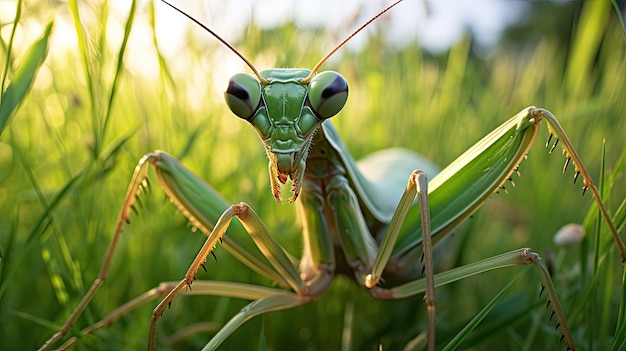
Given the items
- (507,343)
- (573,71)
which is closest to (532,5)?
(573,71)

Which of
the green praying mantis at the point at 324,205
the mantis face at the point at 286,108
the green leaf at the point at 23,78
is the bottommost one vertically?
the green praying mantis at the point at 324,205

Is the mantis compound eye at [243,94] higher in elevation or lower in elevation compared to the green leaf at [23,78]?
lower

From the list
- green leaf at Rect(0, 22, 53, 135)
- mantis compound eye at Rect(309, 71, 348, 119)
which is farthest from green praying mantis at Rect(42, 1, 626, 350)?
green leaf at Rect(0, 22, 53, 135)

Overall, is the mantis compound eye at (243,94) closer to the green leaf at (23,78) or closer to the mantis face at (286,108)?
the mantis face at (286,108)

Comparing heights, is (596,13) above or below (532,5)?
below

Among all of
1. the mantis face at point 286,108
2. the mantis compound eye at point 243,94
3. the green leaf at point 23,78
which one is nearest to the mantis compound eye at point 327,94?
the mantis face at point 286,108

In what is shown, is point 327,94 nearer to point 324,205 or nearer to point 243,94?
point 243,94

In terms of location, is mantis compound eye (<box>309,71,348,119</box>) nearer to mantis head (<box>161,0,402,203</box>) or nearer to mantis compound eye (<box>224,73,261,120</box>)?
mantis head (<box>161,0,402,203</box>)

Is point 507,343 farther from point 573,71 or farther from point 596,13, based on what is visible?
point 573,71
